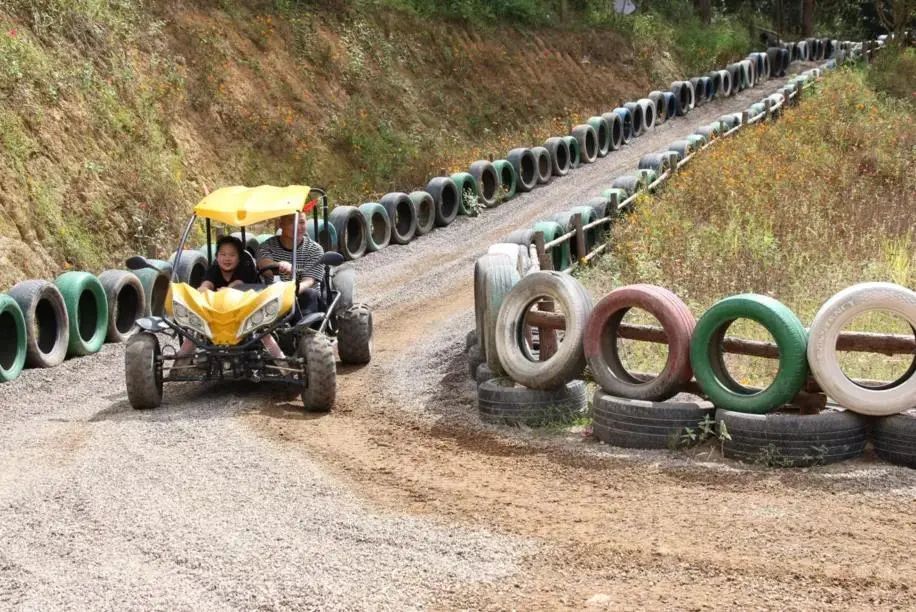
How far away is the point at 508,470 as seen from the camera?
8250 millimetres

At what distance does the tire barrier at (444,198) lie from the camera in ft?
68.1

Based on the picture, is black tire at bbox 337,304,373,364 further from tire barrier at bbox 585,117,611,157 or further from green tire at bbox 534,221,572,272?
tire barrier at bbox 585,117,611,157

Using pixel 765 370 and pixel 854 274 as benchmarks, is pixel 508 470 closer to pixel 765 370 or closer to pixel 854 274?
pixel 765 370

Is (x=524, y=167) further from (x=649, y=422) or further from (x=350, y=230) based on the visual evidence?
(x=649, y=422)

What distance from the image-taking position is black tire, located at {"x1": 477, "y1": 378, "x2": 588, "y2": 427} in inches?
371

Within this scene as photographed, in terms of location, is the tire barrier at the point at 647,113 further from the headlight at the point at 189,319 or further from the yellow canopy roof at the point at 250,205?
the headlight at the point at 189,319

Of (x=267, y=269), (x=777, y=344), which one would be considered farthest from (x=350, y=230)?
(x=777, y=344)

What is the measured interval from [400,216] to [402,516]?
520 inches

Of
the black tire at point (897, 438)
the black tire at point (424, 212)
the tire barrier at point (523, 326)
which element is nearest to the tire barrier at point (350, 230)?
the black tire at point (424, 212)

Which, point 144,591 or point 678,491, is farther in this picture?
point 678,491

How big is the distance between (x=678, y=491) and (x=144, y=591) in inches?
138

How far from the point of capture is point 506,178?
2336 centimetres

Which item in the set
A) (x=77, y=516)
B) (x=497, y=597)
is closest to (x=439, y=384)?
(x=77, y=516)

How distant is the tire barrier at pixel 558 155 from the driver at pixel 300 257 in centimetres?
1458
